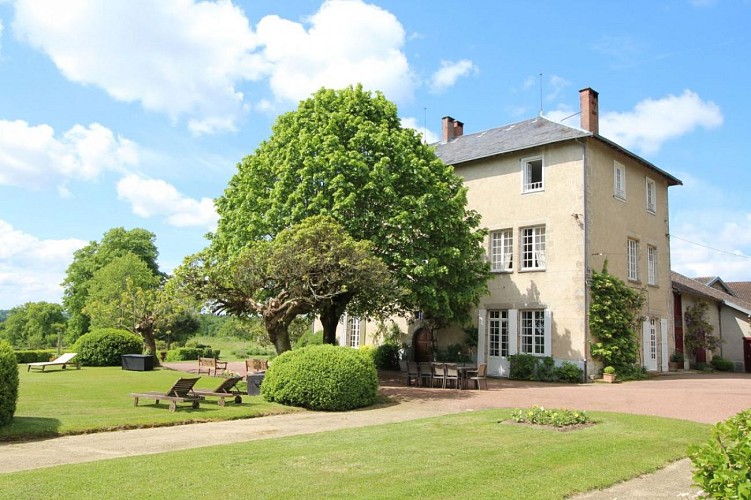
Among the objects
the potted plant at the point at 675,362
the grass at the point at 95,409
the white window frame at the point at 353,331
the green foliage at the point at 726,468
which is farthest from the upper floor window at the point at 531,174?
the green foliage at the point at 726,468

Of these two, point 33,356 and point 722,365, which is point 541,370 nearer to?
point 722,365

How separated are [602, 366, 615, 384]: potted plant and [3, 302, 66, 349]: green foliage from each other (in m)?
58.9

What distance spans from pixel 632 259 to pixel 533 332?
629 centimetres

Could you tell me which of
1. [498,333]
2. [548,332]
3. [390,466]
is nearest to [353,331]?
[498,333]

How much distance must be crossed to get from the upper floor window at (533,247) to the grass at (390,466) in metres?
13.5

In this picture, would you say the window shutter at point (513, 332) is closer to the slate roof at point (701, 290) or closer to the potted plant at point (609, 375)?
the potted plant at point (609, 375)

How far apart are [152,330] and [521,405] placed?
56.7 feet

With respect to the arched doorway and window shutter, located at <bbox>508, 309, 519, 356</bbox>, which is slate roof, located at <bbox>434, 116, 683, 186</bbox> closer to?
window shutter, located at <bbox>508, 309, 519, 356</bbox>

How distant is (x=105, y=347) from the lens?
25.6 metres

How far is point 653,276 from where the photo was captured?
26844 millimetres

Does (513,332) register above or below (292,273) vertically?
below

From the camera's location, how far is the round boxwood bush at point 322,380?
43.8ft

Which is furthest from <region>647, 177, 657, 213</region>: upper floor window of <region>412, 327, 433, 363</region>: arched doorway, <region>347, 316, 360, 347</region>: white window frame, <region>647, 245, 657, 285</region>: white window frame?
<region>347, 316, 360, 347</region>: white window frame

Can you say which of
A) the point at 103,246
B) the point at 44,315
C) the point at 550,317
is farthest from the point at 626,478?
the point at 44,315
